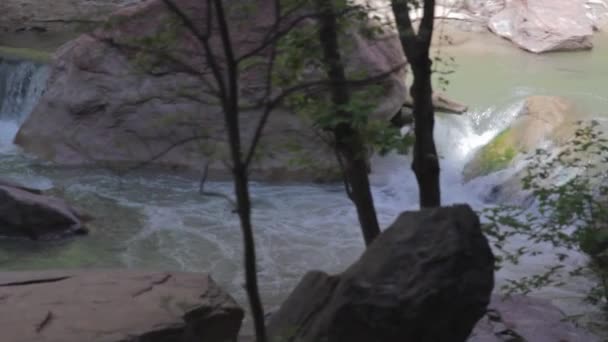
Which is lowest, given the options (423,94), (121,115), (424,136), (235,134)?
(121,115)

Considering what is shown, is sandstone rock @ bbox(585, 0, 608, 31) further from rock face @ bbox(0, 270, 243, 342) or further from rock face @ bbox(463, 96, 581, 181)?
rock face @ bbox(0, 270, 243, 342)

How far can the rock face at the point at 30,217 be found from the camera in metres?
7.76

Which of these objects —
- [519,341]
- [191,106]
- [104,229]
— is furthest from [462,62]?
[519,341]

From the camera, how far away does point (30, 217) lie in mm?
7781

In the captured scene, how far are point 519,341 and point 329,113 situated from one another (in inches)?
79.4

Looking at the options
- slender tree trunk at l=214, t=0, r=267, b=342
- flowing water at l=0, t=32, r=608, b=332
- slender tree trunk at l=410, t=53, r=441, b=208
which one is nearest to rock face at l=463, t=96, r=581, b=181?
flowing water at l=0, t=32, r=608, b=332

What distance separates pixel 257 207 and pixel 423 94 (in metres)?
4.88

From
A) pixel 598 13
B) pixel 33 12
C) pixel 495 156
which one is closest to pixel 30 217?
pixel 495 156

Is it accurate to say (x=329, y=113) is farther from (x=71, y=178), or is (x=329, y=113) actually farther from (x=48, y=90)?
(x=48, y=90)

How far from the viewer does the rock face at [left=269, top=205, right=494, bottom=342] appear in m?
3.57

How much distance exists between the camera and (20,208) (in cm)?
777

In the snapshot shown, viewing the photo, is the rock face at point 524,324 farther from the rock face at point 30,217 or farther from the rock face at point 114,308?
the rock face at point 30,217

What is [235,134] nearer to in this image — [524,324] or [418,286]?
[418,286]

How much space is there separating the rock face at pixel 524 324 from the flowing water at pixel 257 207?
0.80m
